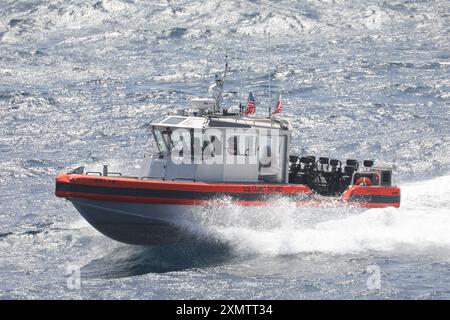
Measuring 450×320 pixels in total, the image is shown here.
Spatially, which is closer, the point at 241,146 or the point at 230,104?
the point at 241,146

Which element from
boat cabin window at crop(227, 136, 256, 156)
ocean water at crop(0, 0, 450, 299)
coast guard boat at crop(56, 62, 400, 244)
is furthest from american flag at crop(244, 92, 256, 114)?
ocean water at crop(0, 0, 450, 299)

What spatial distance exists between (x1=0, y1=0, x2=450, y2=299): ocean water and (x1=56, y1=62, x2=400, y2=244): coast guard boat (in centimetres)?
50

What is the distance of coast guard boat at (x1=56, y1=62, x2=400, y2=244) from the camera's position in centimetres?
2627

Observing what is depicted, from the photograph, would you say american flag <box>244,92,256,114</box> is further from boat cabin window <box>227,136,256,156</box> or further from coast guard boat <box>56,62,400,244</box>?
boat cabin window <box>227,136,256,156</box>

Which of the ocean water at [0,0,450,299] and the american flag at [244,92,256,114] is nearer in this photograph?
the ocean water at [0,0,450,299]

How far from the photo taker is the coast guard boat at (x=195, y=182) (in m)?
26.3

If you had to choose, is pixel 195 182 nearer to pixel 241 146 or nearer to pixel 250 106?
pixel 241 146

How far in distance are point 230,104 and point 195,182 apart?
20189mm

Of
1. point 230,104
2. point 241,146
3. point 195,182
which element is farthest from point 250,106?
point 230,104

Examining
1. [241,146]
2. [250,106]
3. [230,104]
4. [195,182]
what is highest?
[250,106]

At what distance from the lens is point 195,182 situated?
88.4ft

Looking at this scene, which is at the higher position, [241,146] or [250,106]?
[250,106]

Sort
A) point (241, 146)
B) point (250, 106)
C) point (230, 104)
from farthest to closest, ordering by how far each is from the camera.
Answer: point (230, 104) < point (250, 106) < point (241, 146)

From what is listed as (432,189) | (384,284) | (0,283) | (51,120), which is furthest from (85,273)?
(51,120)
